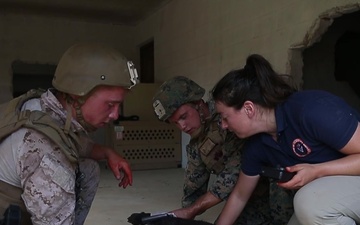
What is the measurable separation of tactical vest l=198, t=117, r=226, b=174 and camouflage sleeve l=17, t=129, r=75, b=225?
0.87 meters

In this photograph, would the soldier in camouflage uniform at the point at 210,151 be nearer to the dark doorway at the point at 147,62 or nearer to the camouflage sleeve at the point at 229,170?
the camouflage sleeve at the point at 229,170

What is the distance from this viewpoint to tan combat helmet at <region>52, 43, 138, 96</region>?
123 centimetres

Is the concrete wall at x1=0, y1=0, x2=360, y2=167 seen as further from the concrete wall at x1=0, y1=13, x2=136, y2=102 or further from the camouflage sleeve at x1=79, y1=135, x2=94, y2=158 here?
the camouflage sleeve at x1=79, y1=135, x2=94, y2=158

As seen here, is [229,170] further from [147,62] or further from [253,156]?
[147,62]

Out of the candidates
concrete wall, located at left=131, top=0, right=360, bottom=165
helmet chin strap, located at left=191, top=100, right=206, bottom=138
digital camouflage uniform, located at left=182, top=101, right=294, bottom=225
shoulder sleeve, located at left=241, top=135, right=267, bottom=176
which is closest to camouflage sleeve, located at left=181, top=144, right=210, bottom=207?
digital camouflage uniform, located at left=182, top=101, right=294, bottom=225

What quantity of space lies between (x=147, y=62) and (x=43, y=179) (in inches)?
219

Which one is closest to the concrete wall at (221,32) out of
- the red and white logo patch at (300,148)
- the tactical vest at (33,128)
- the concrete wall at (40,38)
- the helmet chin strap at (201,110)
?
the concrete wall at (40,38)

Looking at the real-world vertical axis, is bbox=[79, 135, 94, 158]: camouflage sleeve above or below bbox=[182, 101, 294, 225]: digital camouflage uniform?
above

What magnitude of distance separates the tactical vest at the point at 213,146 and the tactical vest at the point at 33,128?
80 cm

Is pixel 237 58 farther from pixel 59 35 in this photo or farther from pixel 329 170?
pixel 59 35

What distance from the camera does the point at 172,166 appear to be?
5.11 metres

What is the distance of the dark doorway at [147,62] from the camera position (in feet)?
21.0

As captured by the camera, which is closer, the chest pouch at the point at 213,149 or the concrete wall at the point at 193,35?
the chest pouch at the point at 213,149

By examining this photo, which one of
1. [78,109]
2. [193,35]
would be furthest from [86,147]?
[193,35]
